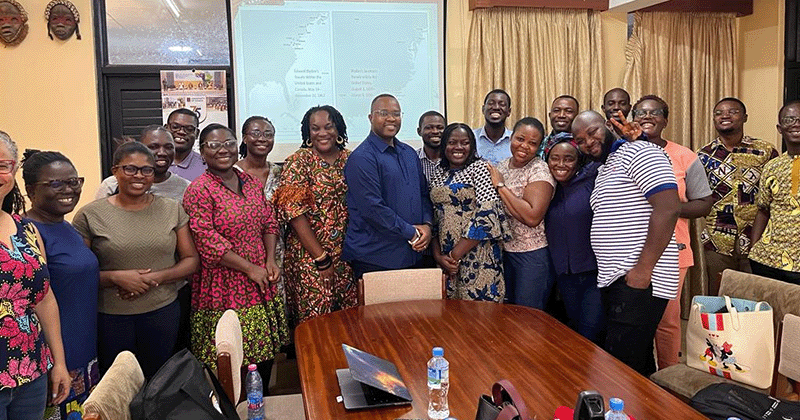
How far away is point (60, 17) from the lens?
4.41 metres

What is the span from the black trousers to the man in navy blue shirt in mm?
1068

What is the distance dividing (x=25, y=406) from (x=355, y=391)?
1.11 metres

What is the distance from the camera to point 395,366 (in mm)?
1948

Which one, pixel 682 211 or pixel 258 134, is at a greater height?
pixel 258 134

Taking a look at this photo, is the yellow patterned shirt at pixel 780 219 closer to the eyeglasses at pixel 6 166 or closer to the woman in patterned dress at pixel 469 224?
the woman in patterned dress at pixel 469 224

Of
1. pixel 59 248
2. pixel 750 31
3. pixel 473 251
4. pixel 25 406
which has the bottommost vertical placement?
pixel 25 406

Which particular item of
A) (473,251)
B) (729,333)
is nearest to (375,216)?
(473,251)

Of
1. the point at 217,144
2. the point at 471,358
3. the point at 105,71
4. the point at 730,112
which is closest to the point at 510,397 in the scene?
the point at 471,358

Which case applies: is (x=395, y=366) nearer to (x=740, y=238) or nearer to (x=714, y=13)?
(x=740, y=238)

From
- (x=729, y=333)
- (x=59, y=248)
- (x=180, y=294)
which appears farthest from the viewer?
(x=180, y=294)

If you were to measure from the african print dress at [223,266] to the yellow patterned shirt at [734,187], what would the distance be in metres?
2.94

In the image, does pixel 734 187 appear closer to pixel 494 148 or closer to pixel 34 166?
pixel 494 148

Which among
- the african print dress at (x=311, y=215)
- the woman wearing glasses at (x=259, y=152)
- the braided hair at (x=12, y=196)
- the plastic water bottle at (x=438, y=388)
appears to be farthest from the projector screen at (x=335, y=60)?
the plastic water bottle at (x=438, y=388)

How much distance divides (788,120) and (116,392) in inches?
140
